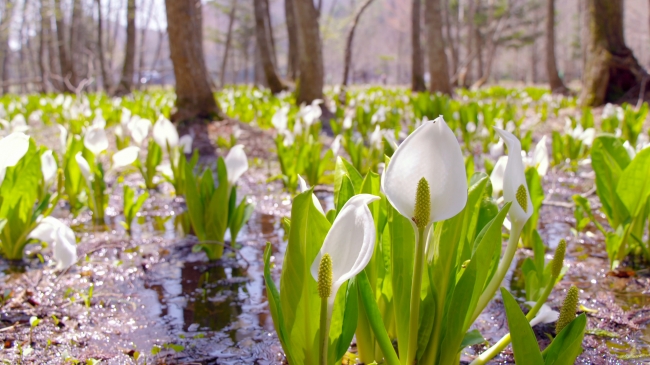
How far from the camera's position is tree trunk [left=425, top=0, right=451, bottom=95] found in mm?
10148

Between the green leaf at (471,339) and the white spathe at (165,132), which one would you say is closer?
the green leaf at (471,339)

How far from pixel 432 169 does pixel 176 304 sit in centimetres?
135

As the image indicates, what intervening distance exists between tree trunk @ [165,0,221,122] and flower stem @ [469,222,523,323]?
201 inches

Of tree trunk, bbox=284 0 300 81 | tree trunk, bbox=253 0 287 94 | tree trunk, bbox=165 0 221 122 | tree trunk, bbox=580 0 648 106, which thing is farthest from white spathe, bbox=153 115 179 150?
tree trunk, bbox=284 0 300 81

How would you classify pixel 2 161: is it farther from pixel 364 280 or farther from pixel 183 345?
pixel 364 280

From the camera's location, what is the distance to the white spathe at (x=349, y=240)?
0.93 m

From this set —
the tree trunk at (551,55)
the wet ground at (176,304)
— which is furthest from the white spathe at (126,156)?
the tree trunk at (551,55)

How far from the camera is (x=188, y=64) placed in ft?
19.4

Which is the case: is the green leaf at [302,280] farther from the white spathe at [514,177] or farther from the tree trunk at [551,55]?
the tree trunk at [551,55]

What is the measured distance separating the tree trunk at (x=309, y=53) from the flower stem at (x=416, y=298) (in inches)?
274

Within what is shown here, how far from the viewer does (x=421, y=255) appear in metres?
1.00

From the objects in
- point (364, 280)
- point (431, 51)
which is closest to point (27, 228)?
point (364, 280)

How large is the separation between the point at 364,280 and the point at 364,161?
9.71 feet

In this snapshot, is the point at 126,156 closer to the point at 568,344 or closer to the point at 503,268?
the point at 503,268
